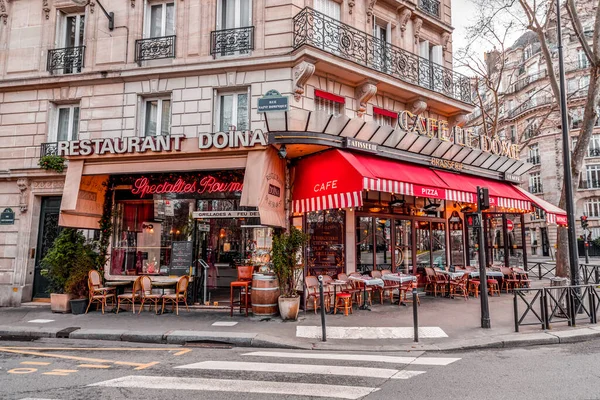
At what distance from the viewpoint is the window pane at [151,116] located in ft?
38.7

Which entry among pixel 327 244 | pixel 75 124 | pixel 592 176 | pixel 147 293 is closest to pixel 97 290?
pixel 147 293

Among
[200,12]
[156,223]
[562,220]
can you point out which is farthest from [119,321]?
[562,220]

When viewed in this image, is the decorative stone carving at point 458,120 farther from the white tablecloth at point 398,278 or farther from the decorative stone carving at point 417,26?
the white tablecloth at point 398,278

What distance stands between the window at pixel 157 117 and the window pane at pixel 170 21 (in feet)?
7.29

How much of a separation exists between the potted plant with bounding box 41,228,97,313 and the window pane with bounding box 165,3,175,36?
21.9 ft

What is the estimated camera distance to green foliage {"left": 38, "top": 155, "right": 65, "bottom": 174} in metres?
11.6

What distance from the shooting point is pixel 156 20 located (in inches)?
481

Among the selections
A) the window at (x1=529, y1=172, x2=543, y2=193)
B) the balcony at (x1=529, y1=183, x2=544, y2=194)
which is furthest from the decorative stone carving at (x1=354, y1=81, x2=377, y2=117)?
the window at (x1=529, y1=172, x2=543, y2=193)

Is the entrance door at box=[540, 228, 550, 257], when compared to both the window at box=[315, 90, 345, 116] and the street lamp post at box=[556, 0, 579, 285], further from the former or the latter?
the window at box=[315, 90, 345, 116]

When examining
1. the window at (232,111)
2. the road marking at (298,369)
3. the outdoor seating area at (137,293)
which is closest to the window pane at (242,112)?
the window at (232,111)

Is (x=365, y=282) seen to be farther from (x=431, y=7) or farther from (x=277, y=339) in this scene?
(x=431, y=7)

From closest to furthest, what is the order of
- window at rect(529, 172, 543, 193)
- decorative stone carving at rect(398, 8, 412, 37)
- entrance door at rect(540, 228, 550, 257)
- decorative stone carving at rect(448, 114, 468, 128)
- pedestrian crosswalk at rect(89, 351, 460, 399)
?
pedestrian crosswalk at rect(89, 351, 460, 399) → decorative stone carving at rect(398, 8, 412, 37) → decorative stone carving at rect(448, 114, 468, 128) → entrance door at rect(540, 228, 550, 257) → window at rect(529, 172, 543, 193)

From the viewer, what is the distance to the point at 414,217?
43.6 ft

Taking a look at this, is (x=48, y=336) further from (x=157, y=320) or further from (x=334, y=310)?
(x=334, y=310)
